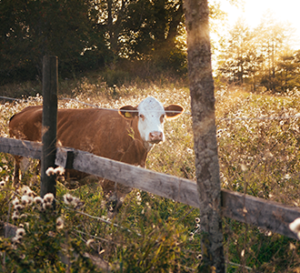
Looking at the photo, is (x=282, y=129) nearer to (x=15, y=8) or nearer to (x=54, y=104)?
(x=54, y=104)

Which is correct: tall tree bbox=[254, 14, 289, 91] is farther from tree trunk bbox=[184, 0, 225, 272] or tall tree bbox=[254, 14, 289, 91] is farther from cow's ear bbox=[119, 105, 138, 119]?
tree trunk bbox=[184, 0, 225, 272]

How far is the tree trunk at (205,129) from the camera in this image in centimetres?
186

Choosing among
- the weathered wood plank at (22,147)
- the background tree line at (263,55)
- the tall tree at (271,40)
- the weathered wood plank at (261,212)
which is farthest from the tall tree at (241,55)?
the weathered wood plank at (261,212)

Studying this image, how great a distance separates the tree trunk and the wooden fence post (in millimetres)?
1429

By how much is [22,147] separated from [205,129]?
2149 mm

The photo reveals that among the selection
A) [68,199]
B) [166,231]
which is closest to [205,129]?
[166,231]

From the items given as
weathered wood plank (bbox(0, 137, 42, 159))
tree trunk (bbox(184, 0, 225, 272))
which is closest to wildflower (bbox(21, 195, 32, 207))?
weathered wood plank (bbox(0, 137, 42, 159))

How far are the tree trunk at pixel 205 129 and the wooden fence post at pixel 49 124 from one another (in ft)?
4.69

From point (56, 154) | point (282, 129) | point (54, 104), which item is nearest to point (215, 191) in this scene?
point (56, 154)

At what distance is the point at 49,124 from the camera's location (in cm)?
265

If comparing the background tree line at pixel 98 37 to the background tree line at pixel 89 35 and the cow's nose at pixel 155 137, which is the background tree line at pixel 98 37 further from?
the cow's nose at pixel 155 137

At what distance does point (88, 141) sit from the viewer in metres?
3.95

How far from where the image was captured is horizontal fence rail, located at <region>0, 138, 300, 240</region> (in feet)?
5.25

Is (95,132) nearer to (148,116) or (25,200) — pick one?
(148,116)
